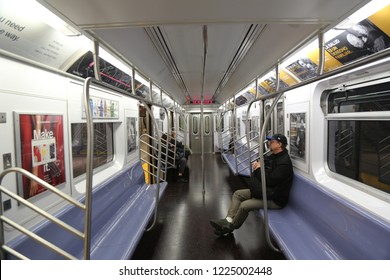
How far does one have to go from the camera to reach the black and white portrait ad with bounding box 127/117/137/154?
12.9 feet

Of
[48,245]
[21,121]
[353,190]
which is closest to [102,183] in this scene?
[21,121]

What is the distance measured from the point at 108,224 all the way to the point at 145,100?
1.63 metres

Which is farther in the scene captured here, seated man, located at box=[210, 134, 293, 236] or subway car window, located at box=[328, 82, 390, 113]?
seated man, located at box=[210, 134, 293, 236]

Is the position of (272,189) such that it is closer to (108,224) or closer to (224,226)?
(224,226)

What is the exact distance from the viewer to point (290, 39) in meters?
2.01

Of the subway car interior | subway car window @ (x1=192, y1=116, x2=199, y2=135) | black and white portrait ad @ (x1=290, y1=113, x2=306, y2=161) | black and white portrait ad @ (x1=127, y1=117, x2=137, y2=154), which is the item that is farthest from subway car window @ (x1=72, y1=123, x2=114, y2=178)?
subway car window @ (x1=192, y1=116, x2=199, y2=135)

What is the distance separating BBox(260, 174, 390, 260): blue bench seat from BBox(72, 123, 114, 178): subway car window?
7.98 feet

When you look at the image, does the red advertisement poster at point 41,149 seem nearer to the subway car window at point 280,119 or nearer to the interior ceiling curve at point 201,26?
the interior ceiling curve at point 201,26

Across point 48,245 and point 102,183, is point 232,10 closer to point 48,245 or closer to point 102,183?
point 48,245

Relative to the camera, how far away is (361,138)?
225 centimetres

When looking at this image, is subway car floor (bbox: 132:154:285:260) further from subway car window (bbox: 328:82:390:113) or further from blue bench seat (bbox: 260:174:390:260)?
subway car window (bbox: 328:82:390:113)

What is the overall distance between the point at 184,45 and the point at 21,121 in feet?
6.44
